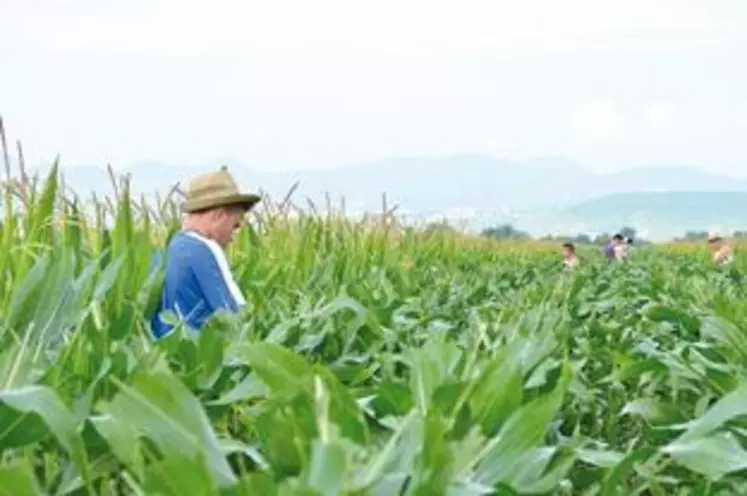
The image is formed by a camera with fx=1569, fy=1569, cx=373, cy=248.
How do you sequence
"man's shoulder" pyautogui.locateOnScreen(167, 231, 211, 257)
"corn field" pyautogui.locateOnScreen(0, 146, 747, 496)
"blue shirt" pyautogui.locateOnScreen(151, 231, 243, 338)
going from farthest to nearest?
"man's shoulder" pyautogui.locateOnScreen(167, 231, 211, 257) → "blue shirt" pyautogui.locateOnScreen(151, 231, 243, 338) → "corn field" pyautogui.locateOnScreen(0, 146, 747, 496)

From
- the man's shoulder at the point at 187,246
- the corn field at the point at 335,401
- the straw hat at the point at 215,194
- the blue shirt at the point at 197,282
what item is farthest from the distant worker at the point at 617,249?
the corn field at the point at 335,401

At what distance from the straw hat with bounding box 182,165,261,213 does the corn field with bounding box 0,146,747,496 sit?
3.04 ft

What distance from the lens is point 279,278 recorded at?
6.46 meters

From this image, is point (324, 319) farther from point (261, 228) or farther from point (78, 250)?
point (261, 228)

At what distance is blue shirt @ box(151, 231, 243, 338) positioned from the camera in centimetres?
502

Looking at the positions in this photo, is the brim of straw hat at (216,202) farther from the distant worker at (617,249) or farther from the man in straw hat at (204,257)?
the distant worker at (617,249)

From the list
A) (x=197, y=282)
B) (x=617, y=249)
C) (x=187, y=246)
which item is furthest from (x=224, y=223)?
(x=617, y=249)

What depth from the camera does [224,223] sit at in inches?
215

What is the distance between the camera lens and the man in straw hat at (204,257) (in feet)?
16.5

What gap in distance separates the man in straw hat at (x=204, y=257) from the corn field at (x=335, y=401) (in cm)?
57

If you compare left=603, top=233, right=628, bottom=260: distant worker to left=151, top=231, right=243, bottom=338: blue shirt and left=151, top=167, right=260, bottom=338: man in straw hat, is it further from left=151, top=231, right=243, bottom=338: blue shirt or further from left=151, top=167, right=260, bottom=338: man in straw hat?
left=151, top=231, right=243, bottom=338: blue shirt

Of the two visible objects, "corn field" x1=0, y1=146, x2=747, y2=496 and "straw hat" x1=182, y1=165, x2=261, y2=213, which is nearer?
"corn field" x1=0, y1=146, x2=747, y2=496

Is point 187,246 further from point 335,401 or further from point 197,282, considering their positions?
point 335,401

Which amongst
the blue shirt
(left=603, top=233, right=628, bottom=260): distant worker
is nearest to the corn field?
the blue shirt
